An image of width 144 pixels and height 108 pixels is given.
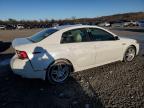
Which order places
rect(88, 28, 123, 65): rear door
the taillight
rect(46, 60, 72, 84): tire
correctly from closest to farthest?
the taillight < rect(46, 60, 72, 84): tire < rect(88, 28, 123, 65): rear door

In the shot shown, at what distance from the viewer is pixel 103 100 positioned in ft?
14.7

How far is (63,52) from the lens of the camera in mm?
5590

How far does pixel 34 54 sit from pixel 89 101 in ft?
6.21

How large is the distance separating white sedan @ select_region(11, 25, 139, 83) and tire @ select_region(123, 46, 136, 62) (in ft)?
2.08

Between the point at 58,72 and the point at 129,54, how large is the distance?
10.6 feet

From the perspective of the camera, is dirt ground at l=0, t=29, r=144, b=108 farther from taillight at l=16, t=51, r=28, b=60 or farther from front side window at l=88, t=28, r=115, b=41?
front side window at l=88, t=28, r=115, b=41

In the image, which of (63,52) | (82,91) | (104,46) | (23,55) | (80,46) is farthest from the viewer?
(104,46)

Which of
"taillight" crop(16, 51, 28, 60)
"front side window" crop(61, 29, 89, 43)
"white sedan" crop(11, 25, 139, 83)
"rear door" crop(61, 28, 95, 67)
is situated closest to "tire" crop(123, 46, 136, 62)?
"white sedan" crop(11, 25, 139, 83)

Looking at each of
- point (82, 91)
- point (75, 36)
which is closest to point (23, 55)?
point (75, 36)

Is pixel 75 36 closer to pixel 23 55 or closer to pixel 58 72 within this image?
pixel 58 72

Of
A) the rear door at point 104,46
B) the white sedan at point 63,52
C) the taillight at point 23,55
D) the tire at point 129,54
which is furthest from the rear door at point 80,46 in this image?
the tire at point 129,54

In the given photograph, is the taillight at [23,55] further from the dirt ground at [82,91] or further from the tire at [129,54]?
the tire at [129,54]

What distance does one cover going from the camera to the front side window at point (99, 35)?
250 inches

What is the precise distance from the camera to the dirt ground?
14.4 feet
